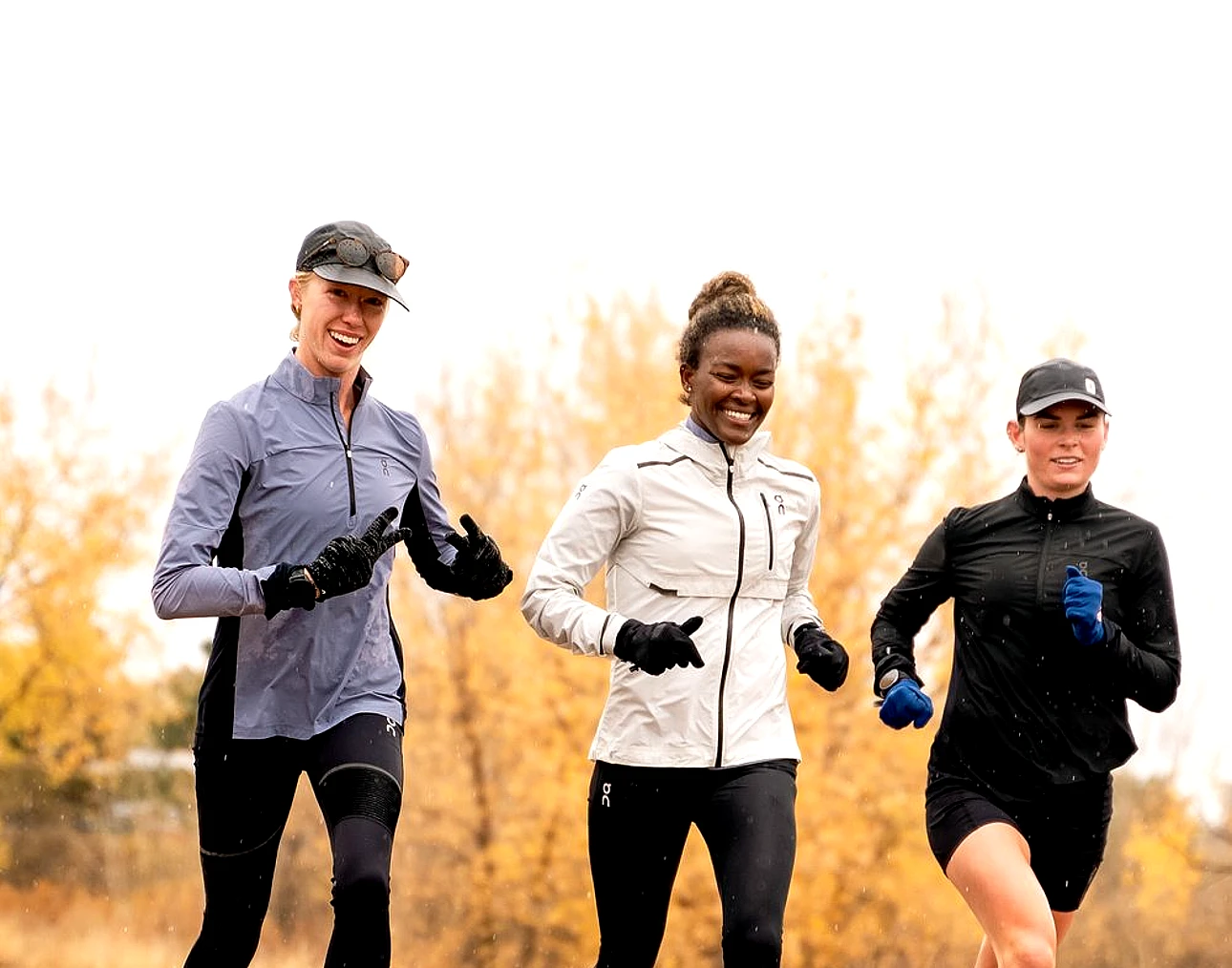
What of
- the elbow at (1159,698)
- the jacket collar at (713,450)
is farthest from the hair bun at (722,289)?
the elbow at (1159,698)

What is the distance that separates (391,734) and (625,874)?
64 cm

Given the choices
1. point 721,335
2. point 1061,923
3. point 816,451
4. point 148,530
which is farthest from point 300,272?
point 148,530

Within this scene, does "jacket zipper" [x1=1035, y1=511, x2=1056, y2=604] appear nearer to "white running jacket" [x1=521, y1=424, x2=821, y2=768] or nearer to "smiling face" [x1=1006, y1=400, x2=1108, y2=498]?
"smiling face" [x1=1006, y1=400, x2=1108, y2=498]

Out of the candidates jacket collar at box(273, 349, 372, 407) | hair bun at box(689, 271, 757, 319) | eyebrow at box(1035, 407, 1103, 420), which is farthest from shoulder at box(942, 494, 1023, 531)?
jacket collar at box(273, 349, 372, 407)

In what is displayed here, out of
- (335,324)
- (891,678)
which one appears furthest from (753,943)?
(335,324)

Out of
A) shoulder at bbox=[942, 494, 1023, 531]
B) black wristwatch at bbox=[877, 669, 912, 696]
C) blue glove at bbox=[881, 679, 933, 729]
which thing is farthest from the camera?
shoulder at bbox=[942, 494, 1023, 531]

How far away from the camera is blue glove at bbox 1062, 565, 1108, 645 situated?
12.4 ft

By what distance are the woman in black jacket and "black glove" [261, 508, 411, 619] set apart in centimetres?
137

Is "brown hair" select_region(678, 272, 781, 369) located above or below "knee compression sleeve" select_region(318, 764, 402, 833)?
above

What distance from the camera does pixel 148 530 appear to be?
11789mm

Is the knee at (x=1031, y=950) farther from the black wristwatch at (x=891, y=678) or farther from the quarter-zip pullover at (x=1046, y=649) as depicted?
the black wristwatch at (x=891, y=678)

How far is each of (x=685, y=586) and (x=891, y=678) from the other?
2.20 ft

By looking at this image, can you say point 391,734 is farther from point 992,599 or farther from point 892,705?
point 992,599

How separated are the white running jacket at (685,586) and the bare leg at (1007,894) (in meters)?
0.51
